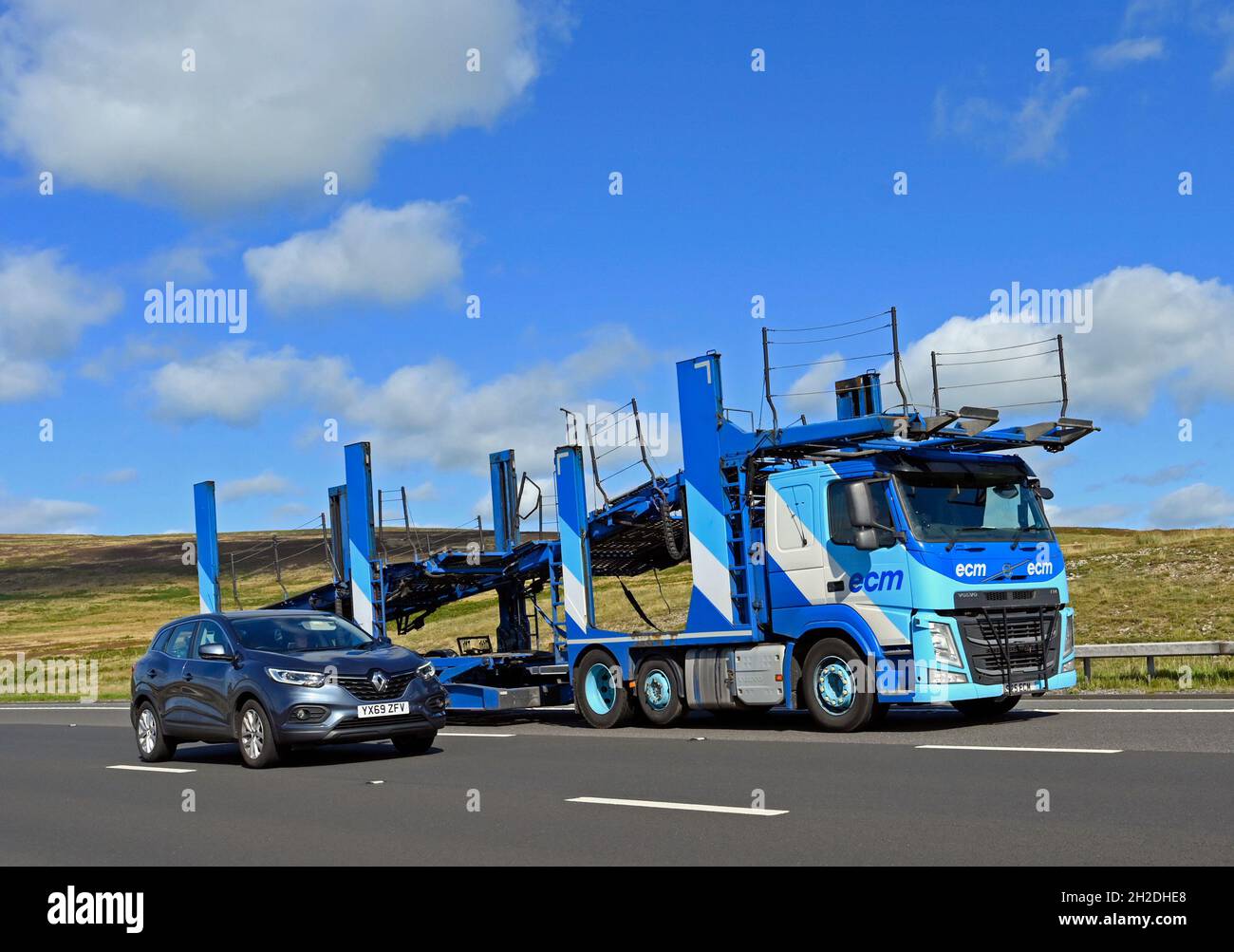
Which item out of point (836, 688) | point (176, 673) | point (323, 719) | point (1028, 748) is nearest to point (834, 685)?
point (836, 688)

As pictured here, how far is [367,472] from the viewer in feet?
67.2

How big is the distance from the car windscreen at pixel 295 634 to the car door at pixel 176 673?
0.91m

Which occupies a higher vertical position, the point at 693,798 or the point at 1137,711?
the point at 693,798

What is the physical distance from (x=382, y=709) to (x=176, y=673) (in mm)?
2916

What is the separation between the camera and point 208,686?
14.5 m

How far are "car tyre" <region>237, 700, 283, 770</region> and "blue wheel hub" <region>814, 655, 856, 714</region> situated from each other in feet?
18.5

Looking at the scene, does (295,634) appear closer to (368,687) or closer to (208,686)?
(208,686)

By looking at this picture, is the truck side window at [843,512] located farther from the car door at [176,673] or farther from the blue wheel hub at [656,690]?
the car door at [176,673]

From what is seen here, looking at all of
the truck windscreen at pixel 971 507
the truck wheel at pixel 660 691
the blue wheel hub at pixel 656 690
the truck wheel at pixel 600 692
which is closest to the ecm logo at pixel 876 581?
the truck windscreen at pixel 971 507

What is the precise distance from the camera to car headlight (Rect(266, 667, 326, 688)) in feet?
44.3

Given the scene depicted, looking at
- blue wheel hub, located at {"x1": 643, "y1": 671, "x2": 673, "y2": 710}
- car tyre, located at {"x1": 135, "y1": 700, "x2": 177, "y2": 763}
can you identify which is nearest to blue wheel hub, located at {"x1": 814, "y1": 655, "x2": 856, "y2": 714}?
blue wheel hub, located at {"x1": 643, "y1": 671, "x2": 673, "y2": 710}
